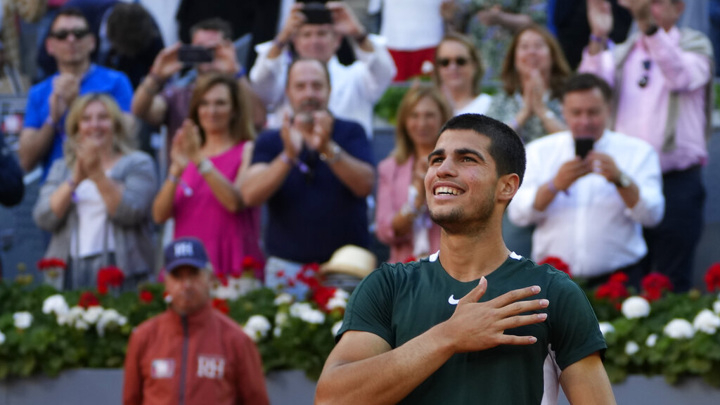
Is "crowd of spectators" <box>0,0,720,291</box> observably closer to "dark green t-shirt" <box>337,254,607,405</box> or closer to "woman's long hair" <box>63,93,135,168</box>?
"woman's long hair" <box>63,93,135,168</box>

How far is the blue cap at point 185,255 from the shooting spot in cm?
700

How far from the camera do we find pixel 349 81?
360 inches

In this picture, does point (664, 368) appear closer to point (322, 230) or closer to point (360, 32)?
point (322, 230)

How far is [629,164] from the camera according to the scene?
305 inches

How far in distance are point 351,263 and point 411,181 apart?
795 millimetres

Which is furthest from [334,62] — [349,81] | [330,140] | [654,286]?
[654,286]

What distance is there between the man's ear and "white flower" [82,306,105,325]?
4715mm

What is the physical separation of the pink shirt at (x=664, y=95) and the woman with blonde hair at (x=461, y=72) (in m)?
0.91

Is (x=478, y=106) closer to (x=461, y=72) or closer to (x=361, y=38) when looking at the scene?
(x=461, y=72)

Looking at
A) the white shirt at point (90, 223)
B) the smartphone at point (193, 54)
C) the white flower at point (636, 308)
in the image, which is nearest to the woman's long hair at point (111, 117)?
the white shirt at point (90, 223)

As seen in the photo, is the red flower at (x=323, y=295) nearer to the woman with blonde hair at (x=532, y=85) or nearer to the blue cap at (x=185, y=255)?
the blue cap at (x=185, y=255)

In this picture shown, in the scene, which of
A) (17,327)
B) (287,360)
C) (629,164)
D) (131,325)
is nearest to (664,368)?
(629,164)

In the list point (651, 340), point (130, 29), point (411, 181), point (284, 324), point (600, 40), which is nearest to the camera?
point (651, 340)

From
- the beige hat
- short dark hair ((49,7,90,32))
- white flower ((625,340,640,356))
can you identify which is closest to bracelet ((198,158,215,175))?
the beige hat
